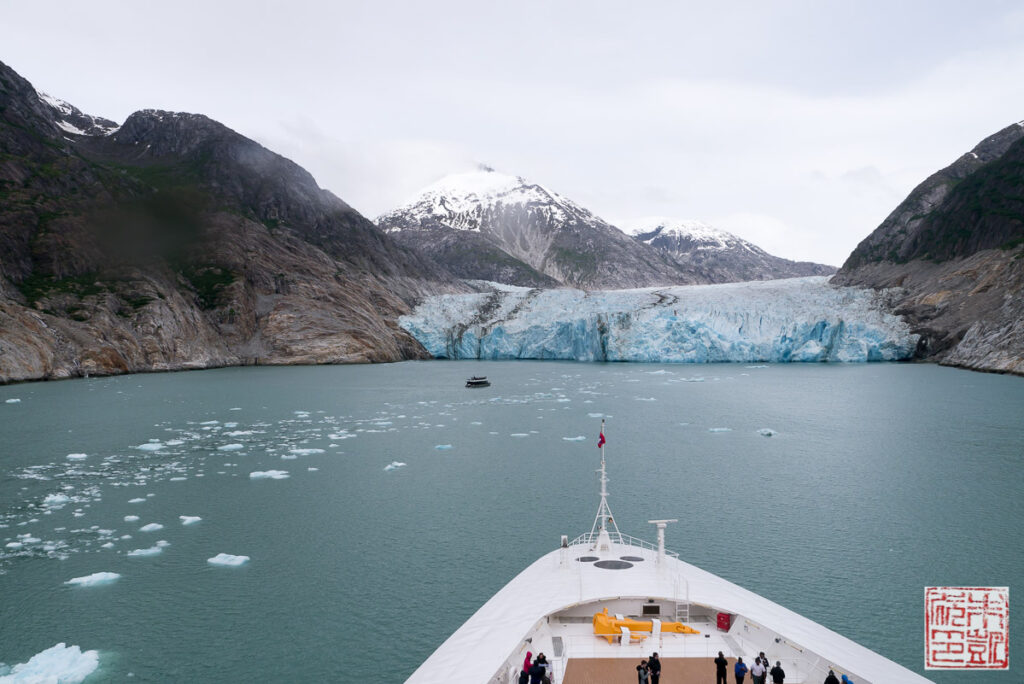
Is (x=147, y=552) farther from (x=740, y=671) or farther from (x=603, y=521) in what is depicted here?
(x=740, y=671)

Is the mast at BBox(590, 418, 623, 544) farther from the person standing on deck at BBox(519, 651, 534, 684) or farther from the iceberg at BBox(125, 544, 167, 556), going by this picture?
the iceberg at BBox(125, 544, 167, 556)

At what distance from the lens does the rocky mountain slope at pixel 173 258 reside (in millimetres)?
78375

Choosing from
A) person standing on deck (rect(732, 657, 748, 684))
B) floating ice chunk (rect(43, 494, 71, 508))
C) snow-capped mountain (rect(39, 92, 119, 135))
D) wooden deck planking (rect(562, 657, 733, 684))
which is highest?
snow-capped mountain (rect(39, 92, 119, 135))

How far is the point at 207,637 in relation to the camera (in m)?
14.6

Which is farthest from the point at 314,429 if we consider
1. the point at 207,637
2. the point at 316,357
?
the point at 316,357

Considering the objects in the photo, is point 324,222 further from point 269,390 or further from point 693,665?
point 693,665

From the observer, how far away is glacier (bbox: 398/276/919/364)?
88312 millimetres

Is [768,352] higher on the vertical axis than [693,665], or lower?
higher

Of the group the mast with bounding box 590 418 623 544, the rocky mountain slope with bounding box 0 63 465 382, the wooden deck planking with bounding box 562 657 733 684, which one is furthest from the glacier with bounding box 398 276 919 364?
the wooden deck planking with bounding box 562 657 733 684

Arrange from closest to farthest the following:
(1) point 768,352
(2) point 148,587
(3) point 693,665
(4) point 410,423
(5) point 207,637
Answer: (3) point 693,665, (5) point 207,637, (2) point 148,587, (4) point 410,423, (1) point 768,352

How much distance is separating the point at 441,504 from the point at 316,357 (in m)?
81.6

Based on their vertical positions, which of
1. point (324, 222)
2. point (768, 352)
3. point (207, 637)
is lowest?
point (207, 637)

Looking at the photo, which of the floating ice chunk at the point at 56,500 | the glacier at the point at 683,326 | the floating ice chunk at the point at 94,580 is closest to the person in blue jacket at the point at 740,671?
the floating ice chunk at the point at 94,580

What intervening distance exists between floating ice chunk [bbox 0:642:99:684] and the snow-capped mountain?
180m
